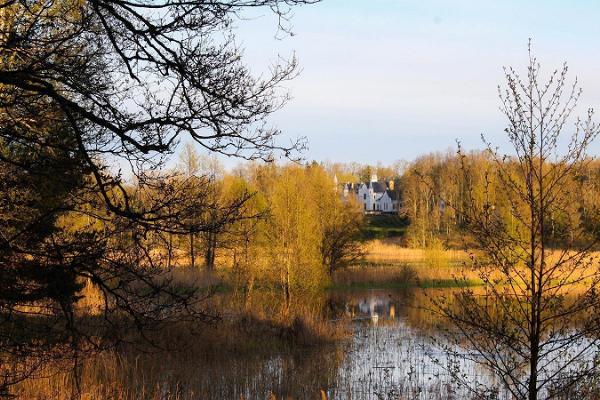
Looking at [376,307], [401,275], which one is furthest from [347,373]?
[401,275]

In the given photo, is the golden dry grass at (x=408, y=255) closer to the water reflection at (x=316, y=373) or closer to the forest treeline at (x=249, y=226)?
the forest treeline at (x=249, y=226)

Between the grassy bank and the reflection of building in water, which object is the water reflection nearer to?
the reflection of building in water

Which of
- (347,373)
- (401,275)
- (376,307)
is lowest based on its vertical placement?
(376,307)

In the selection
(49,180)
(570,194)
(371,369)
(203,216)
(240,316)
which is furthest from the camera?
(240,316)

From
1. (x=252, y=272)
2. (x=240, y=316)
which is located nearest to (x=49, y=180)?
(x=240, y=316)

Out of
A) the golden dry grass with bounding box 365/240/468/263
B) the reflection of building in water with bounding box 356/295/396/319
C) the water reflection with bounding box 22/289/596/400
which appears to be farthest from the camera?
the golden dry grass with bounding box 365/240/468/263

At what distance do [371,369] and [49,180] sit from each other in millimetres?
10372

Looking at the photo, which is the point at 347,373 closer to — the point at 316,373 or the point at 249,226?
the point at 316,373

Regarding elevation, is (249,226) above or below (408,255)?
above

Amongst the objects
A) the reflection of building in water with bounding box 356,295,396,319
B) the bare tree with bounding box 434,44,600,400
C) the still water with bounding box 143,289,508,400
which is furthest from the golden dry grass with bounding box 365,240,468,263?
the bare tree with bounding box 434,44,600,400

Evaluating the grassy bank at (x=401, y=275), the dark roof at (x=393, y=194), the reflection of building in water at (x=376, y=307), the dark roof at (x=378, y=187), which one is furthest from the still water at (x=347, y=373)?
the dark roof at (x=378, y=187)

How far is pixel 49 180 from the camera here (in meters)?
4.81

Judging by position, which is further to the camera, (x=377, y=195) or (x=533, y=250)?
(x=377, y=195)

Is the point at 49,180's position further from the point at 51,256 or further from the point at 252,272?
the point at 252,272
